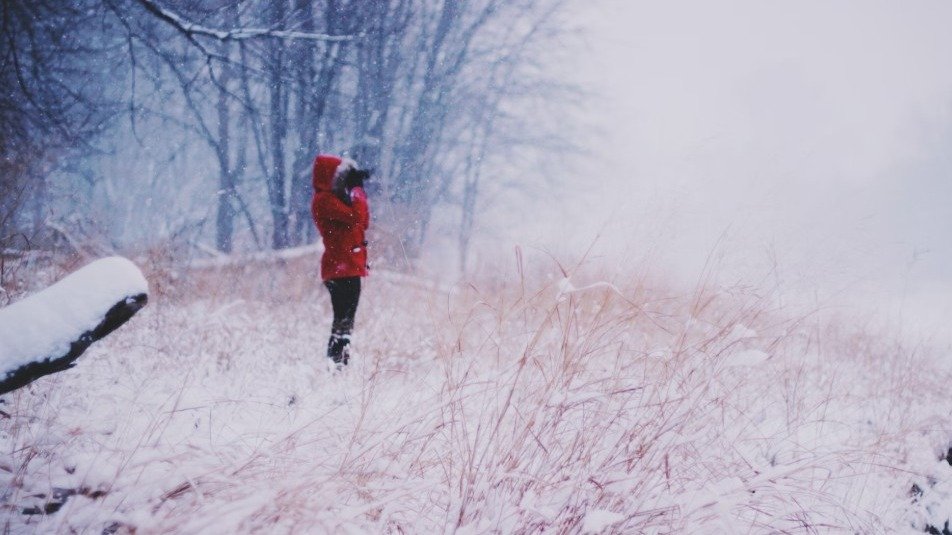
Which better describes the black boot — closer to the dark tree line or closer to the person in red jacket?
Result: the person in red jacket

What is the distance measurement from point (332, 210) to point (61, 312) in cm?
218

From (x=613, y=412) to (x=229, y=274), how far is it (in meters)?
6.16

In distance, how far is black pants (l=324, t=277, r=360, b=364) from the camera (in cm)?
321

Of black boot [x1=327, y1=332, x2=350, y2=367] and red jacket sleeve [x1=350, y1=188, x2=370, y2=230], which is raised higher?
red jacket sleeve [x1=350, y1=188, x2=370, y2=230]

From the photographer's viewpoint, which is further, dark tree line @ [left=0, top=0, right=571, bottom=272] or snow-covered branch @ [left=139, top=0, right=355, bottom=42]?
dark tree line @ [left=0, top=0, right=571, bottom=272]

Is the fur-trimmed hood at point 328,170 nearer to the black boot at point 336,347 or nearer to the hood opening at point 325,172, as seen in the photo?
the hood opening at point 325,172

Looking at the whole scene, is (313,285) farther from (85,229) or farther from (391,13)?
(391,13)

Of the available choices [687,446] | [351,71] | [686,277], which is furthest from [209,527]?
[351,71]

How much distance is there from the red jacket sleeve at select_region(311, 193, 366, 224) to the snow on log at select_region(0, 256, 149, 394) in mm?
1986

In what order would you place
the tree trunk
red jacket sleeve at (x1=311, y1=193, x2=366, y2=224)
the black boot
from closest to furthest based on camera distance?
the black boot < red jacket sleeve at (x1=311, y1=193, x2=366, y2=224) < the tree trunk

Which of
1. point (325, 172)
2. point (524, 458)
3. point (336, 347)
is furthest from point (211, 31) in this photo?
point (524, 458)

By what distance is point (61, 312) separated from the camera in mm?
1197

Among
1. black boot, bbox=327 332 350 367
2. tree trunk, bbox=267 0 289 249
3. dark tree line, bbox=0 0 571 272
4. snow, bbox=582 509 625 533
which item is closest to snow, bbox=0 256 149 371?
snow, bbox=582 509 625 533

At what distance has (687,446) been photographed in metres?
1.33
